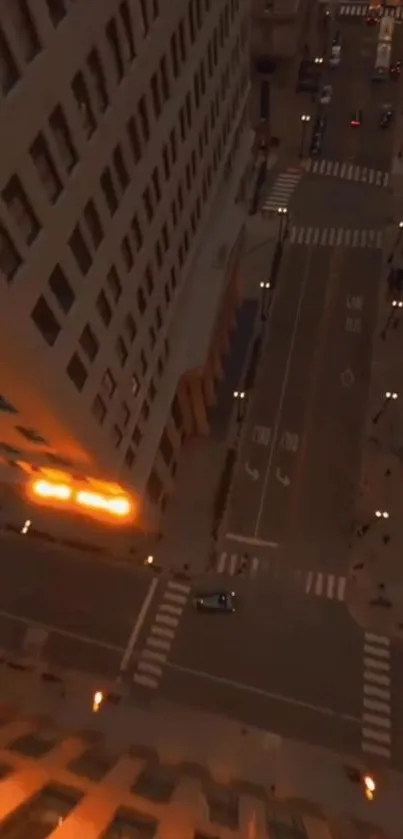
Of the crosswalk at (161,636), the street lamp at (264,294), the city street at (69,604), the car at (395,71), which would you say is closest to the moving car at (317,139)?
the car at (395,71)

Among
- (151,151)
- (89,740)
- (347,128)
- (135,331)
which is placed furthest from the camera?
(347,128)

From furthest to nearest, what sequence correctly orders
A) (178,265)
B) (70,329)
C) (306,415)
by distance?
(306,415) < (178,265) < (70,329)

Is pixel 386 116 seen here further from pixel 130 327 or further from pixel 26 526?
pixel 26 526

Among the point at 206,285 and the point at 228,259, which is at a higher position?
the point at 228,259

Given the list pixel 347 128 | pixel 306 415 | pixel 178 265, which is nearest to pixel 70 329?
pixel 178 265

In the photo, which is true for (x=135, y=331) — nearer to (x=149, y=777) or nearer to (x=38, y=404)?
(x=38, y=404)

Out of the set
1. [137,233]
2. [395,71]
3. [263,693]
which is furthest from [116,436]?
[395,71]
